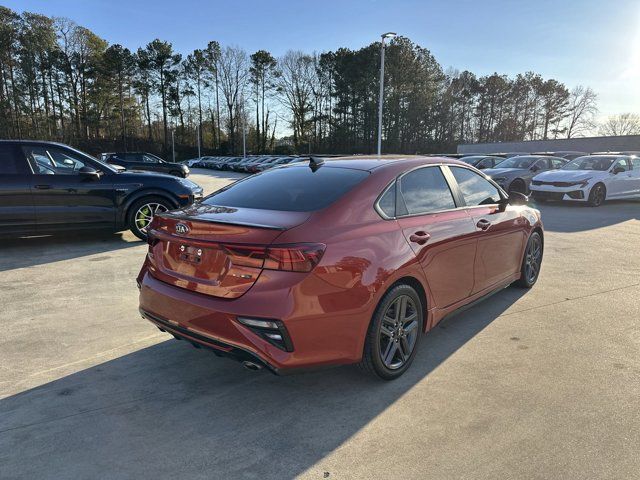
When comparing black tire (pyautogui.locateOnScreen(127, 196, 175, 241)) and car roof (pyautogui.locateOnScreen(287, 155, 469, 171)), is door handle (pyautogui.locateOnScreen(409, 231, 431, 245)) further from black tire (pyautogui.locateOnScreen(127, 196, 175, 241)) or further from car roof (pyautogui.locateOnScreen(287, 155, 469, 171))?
black tire (pyautogui.locateOnScreen(127, 196, 175, 241))

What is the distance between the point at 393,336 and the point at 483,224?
5.15ft

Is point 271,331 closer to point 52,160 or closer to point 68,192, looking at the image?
point 68,192

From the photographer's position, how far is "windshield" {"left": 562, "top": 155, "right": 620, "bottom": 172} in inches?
553

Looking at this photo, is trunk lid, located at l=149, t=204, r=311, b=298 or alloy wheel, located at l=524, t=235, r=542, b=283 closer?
trunk lid, located at l=149, t=204, r=311, b=298

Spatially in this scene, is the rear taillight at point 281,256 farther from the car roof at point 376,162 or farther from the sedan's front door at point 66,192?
the sedan's front door at point 66,192

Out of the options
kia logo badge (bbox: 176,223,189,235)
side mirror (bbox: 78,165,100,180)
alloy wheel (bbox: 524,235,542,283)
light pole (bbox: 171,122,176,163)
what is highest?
light pole (bbox: 171,122,176,163)

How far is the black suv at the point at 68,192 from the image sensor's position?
6.94m

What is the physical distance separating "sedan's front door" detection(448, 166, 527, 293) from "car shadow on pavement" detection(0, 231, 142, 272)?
573 centimetres

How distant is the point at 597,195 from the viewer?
13539mm

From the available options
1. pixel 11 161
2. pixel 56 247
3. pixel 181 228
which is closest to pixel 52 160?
pixel 11 161

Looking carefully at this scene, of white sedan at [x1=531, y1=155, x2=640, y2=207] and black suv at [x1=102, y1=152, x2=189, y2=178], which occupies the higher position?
black suv at [x1=102, y1=152, x2=189, y2=178]

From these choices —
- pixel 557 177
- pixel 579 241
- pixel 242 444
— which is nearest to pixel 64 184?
pixel 242 444

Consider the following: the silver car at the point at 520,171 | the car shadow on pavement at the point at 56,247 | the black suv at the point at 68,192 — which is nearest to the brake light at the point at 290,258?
the car shadow on pavement at the point at 56,247

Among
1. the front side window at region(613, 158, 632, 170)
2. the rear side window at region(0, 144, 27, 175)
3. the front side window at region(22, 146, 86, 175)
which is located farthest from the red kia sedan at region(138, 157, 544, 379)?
the front side window at region(613, 158, 632, 170)
